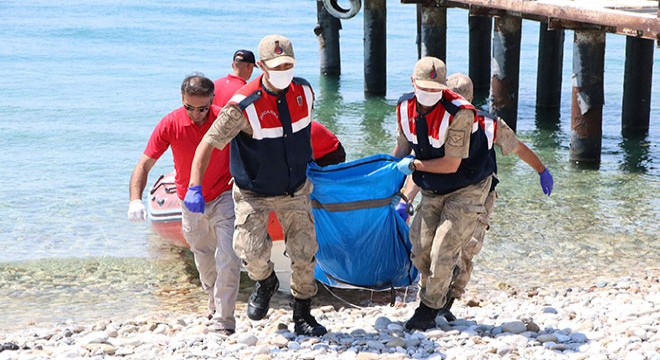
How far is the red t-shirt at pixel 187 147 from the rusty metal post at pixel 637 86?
1088 cm

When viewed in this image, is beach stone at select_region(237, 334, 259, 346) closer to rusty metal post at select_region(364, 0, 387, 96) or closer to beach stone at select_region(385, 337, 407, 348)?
beach stone at select_region(385, 337, 407, 348)

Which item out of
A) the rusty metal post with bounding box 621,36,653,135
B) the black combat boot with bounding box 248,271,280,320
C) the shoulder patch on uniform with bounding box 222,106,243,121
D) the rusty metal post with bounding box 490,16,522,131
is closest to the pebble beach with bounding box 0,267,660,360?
the black combat boot with bounding box 248,271,280,320

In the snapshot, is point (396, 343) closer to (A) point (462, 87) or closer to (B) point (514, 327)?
(B) point (514, 327)

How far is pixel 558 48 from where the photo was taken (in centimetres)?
1912

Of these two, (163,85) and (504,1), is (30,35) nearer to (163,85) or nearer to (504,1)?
(163,85)

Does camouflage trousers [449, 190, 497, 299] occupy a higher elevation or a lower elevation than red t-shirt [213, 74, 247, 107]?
lower

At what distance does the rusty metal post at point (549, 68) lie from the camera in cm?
1906

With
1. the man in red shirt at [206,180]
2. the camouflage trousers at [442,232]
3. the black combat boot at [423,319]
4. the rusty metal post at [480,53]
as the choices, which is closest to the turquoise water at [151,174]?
the rusty metal post at [480,53]

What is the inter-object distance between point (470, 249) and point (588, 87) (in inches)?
299

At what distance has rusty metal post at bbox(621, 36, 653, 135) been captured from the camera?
15.9 meters

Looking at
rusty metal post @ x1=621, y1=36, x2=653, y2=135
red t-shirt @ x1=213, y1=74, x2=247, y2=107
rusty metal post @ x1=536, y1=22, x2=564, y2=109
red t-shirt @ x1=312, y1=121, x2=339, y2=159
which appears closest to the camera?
red t-shirt @ x1=312, y1=121, x2=339, y2=159

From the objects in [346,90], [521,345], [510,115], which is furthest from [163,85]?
[521,345]

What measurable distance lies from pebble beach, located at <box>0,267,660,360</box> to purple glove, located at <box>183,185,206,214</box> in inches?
32.2

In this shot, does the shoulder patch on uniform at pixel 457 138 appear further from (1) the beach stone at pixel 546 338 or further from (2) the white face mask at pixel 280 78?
(1) the beach stone at pixel 546 338
